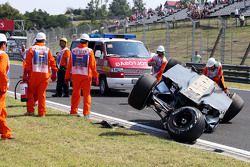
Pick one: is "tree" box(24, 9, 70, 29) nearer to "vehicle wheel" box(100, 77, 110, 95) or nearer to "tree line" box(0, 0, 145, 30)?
"tree line" box(0, 0, 145, 30)

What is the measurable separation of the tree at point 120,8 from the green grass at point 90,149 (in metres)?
125

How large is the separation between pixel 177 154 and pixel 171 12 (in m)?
54.5

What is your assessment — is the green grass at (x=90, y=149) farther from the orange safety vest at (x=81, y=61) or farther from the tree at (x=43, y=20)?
the tree at (x=43, y=20)

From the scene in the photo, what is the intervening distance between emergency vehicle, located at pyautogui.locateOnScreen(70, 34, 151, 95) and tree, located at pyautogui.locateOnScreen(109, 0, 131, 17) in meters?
117

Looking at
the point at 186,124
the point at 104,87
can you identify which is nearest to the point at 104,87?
the point at 104,87

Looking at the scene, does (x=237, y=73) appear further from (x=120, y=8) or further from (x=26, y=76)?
(x=120, y=8)

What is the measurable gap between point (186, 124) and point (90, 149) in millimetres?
2242

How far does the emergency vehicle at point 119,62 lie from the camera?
56.3 ft

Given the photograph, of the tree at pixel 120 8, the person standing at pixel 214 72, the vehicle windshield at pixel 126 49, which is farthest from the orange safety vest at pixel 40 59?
the tree at pixel 120 8

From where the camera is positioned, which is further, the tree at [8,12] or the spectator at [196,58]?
the tree at [8,12]

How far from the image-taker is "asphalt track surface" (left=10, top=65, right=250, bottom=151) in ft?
32.6

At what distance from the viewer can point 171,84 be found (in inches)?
425

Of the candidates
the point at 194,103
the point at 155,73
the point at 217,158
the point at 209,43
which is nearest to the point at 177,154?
the point at 217,158

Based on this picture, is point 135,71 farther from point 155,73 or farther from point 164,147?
point 164,147
